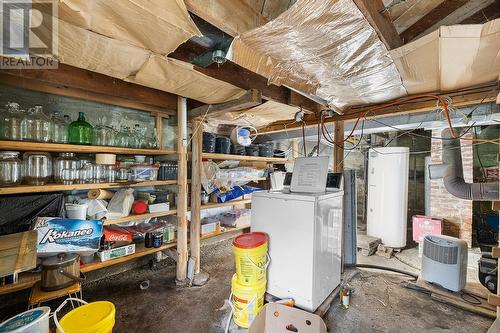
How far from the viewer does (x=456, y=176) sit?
2.08 metres

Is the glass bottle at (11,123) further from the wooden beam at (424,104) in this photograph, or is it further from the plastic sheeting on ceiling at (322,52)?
the wooden beam at (424,104)

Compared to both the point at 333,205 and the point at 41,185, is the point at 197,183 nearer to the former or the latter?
the point at 41,185

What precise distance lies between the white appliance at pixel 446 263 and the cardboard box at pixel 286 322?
1.62 meters

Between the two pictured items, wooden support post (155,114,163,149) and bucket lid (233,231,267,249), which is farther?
wooden support post (155,114,163,149)

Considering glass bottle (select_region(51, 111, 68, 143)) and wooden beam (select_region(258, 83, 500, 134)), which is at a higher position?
wooden beam (select_region(258, 83, 500, 134))

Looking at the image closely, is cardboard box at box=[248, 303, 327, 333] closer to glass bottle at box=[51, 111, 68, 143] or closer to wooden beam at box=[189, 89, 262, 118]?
wooden beam at box=[189, 89, 262, 118]

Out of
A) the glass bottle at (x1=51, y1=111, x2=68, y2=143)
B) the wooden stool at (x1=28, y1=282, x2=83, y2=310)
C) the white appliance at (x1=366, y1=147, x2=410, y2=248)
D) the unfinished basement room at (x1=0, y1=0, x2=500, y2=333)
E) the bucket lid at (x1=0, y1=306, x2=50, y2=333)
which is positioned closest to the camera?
the bucket lid at (x1=0, y1=306, x2=50, y2=333)

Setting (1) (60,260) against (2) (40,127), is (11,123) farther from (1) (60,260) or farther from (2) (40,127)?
(1) (60,260)

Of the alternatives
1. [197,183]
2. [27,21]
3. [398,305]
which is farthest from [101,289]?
[398,305]

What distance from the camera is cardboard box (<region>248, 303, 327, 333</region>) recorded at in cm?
143

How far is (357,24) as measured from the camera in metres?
1.01

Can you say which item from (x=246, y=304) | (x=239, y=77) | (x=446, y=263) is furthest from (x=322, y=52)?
(x=446, y=263)

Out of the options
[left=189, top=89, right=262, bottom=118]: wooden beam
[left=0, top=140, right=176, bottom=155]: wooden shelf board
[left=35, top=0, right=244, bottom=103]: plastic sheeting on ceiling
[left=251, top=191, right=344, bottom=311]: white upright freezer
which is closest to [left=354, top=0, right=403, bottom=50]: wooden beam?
[left=35, top=0, right=244, bottom=103]: plastic sheeting on ceiling

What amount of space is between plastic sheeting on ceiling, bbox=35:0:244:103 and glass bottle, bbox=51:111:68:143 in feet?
2.48
